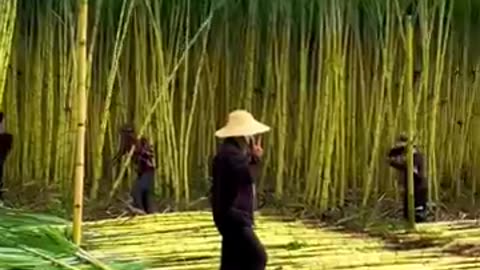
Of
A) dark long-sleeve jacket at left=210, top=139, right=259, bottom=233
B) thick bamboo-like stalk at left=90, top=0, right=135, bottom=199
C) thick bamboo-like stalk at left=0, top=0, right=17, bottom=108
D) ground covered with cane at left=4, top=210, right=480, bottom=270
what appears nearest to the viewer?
dark long-sleeve jacket at left=210, top=139, right=259, bottom=233

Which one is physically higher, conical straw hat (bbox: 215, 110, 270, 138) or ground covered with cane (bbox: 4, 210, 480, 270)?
conical straw hat (bbox: 215, 110, 270, 138)

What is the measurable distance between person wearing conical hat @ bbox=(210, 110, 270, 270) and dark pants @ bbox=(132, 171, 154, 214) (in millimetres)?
2985

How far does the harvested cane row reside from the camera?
15.9 ft

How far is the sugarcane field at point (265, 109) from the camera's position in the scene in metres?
7.14

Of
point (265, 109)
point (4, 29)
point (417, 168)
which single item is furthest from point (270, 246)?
point (265, 109)

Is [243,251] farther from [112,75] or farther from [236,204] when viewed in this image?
[112,75]

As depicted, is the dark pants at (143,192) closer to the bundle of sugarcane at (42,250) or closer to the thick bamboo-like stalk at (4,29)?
the thick bamboo-like stalk at (4,29)

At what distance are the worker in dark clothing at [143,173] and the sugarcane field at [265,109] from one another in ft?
0.04

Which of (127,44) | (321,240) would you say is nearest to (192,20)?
(127,44)

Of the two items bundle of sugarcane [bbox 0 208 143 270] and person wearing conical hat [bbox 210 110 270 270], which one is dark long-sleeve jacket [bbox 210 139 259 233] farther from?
bundle of sugarcane [bbox 0 208 143 270]

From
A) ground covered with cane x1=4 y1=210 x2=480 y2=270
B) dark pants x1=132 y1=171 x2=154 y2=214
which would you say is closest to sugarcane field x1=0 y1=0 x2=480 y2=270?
dark pants x1=132 y1=171 x2=154 y2=214

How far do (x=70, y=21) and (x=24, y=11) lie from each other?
707mm

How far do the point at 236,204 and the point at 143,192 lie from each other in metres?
3.13

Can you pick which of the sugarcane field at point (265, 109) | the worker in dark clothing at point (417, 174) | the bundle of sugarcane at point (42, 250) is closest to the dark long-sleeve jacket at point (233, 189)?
the bundle of sugarcane at point (42, 250)
